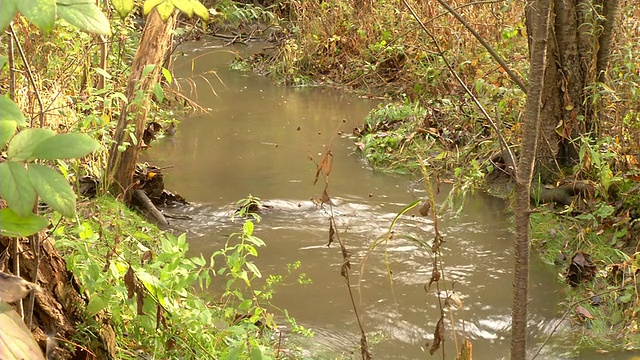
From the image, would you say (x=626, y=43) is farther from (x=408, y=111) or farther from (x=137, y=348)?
(x=137, y=348)

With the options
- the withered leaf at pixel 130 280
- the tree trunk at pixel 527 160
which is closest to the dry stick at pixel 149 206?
the withered leaf at pixel 130 280

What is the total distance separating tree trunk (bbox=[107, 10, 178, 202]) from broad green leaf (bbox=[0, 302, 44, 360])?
390 centimetres

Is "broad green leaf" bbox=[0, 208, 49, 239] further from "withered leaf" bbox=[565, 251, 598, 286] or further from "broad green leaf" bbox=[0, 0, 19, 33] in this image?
"withered leaf" bbox=[565, 251, 598, 286]

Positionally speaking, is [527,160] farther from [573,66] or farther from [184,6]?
[573,66]

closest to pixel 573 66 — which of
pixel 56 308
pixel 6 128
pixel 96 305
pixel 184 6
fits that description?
pixel 96 305

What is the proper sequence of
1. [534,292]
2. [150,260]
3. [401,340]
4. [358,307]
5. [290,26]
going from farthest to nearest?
[290,26] → [534,292] → [358,307] → [401,340] → [150,260]

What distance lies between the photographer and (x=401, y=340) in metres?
3.66

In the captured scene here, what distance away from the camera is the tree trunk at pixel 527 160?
175cm

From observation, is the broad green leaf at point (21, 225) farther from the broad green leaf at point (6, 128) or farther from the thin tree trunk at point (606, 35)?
the thin tree trunk at point (606, 35)

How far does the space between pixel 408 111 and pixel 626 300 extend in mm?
4000

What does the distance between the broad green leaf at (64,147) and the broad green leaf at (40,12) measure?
5.5 inches

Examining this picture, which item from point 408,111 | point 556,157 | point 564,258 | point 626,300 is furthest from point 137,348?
point 408,111

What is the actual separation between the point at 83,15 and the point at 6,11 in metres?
0.12

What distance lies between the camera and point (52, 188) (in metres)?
0.96
